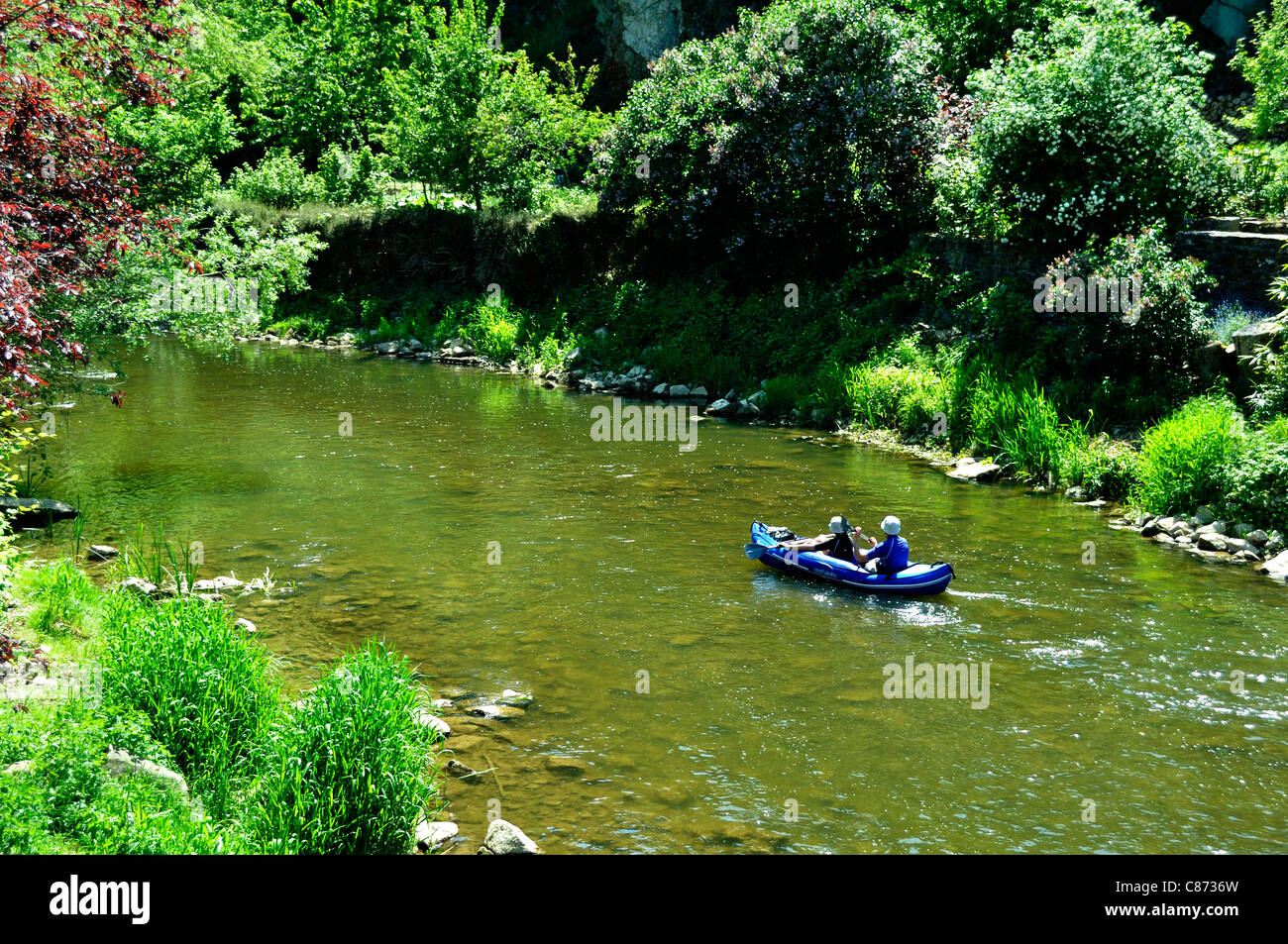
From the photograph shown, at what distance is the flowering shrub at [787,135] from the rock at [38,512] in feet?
53.4

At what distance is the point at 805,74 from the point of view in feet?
74.1

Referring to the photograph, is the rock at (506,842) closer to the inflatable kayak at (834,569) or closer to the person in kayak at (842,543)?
the inflatable kayak at (834,569)

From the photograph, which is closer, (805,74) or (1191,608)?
(1191,608)

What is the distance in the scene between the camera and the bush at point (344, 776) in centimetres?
599

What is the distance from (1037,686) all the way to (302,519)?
9470mm

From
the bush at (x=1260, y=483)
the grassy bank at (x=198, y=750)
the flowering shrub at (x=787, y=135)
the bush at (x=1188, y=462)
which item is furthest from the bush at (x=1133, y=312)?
the grassy bank at (x=198, y=750)

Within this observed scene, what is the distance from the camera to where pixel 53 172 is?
28.0ft

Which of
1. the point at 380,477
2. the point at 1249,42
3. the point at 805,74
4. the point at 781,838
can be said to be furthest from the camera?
the point at 1249,42

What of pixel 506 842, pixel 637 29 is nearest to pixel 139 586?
pixel 506 842

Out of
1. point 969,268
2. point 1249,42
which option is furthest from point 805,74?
point 1249,42

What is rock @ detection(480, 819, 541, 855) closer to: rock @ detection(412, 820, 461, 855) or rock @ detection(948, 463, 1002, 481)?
rock @ detection(412, 820, 461, 855)

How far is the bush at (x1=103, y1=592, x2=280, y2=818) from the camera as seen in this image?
6680 millimetres

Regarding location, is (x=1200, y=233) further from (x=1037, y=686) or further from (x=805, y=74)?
(x=1037, y=686)

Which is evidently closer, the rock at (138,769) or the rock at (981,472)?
the rock at (138,769)
